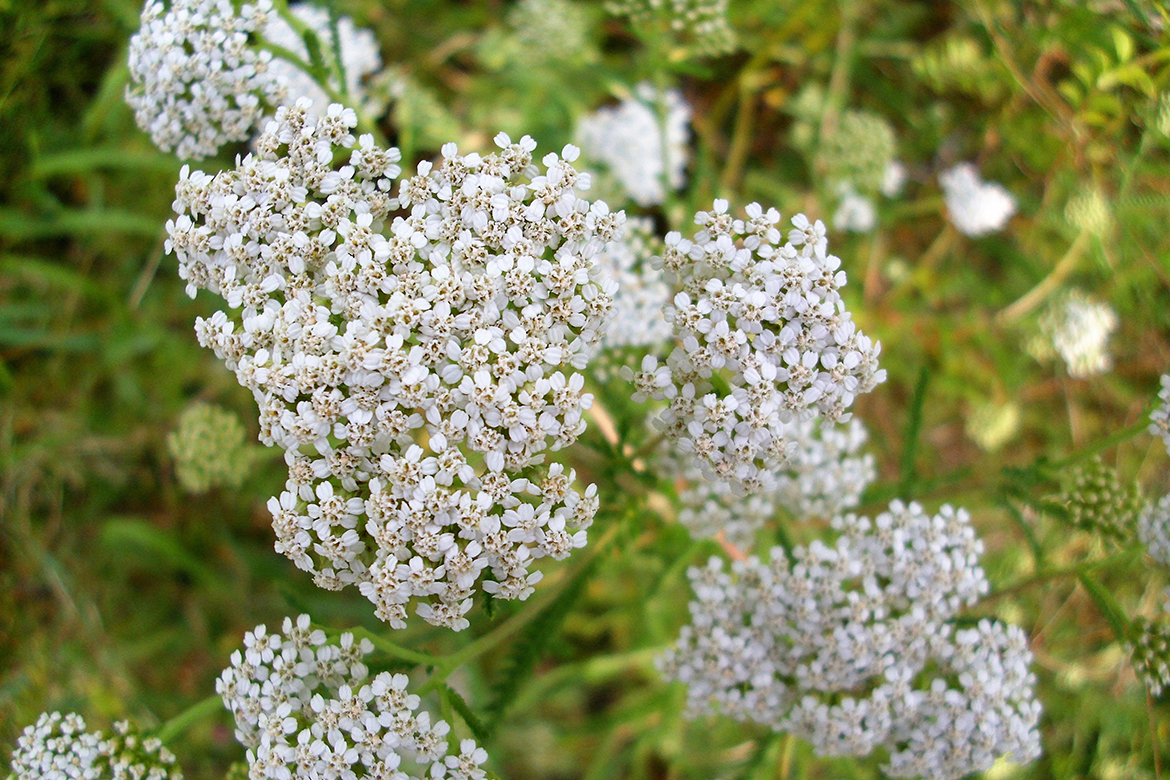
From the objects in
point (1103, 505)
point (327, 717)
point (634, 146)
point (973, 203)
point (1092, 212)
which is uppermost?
point (634, 146)

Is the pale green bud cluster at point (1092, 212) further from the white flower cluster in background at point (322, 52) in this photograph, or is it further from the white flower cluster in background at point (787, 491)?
the white flower cluster in background at point (322, 52)

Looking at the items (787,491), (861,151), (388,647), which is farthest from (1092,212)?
(388,647)

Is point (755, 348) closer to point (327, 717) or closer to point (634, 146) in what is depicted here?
point (327, 717)

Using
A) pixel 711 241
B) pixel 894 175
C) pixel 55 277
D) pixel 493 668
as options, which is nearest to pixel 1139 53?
pixel 894 175

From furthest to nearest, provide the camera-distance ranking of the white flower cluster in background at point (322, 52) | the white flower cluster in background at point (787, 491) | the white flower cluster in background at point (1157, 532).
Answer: the white flower cluster in background at point (322, 52)
the white flower cluster in background at point (787, 491)
the white flower cluster in background at point (1157, 532)

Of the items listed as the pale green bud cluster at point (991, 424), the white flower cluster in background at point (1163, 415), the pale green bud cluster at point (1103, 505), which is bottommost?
the pale green bud cluster at point (991, 424)

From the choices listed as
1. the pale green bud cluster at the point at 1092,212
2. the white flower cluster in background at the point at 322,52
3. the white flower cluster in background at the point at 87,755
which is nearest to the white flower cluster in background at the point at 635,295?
the white flower cluster in background at the point at 322,52
